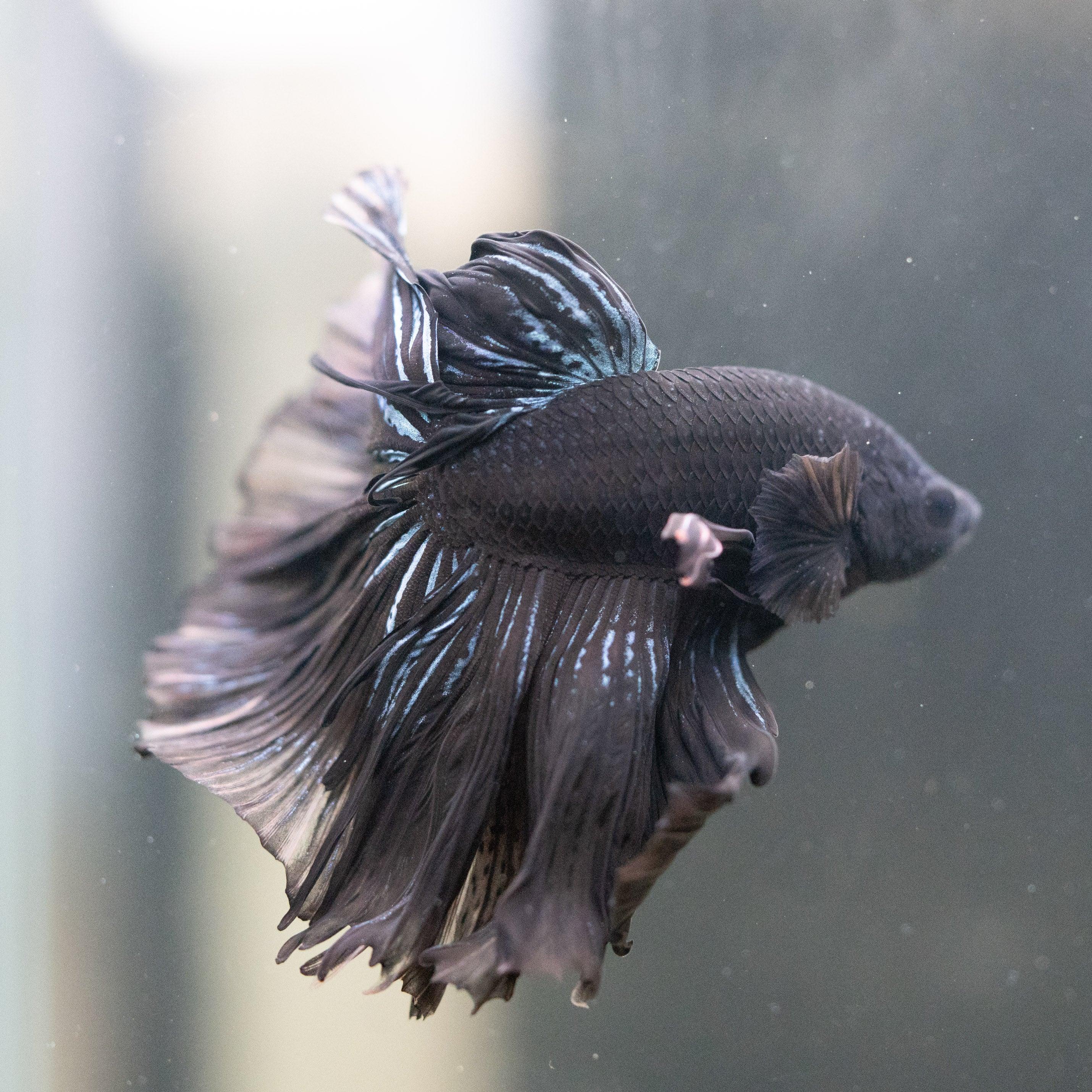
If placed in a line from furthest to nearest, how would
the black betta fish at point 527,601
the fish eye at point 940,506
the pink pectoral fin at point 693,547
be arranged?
1. the fish eye at point 940,506
2. the black betta fish at point 527,601
3. the pink pectoral fin at point 693,547

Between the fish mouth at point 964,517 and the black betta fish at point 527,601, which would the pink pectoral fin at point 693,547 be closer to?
the black betta fish at point 527,601

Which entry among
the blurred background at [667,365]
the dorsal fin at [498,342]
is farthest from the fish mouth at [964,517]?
the dorsal fin at [498,342]

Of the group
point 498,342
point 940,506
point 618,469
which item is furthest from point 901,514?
point 498,342

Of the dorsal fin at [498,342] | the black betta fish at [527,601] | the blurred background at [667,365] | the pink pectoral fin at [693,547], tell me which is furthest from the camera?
the blurred background at [667,365]

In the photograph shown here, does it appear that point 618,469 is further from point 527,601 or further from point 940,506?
point 940,506

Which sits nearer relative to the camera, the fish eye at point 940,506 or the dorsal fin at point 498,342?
the dorsal fin at point 498,342

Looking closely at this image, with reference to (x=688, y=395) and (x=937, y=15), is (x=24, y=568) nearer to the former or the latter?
(x=688, y=395)

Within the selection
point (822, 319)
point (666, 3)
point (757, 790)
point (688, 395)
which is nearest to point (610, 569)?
point (688, 395)
